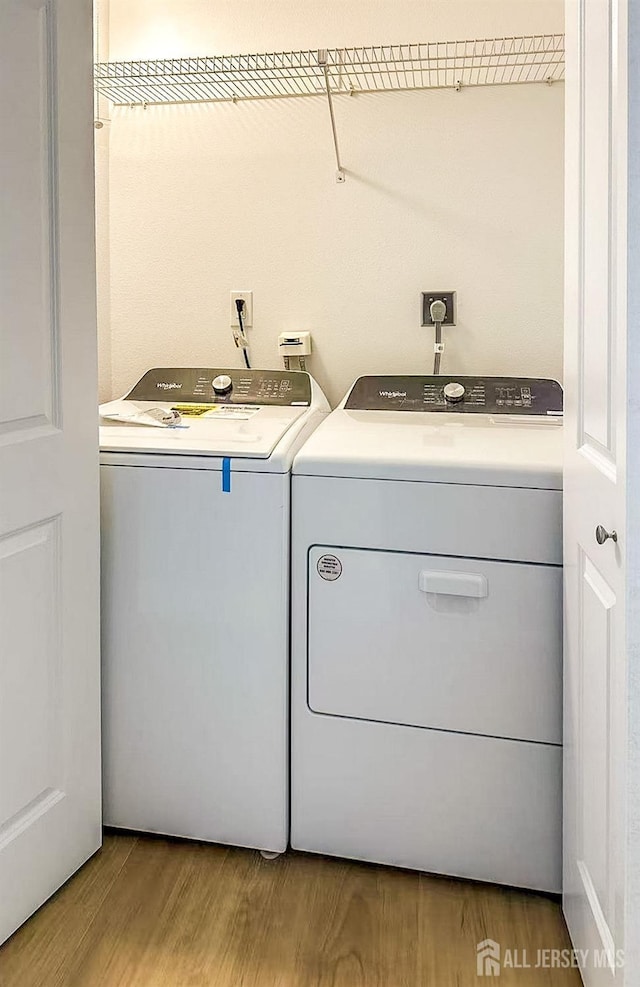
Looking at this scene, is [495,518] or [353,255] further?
[353,255]

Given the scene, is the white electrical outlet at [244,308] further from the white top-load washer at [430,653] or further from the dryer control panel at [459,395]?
the white top-load washer at [430,653]

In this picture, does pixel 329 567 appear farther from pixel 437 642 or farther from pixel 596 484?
pixel 596 484

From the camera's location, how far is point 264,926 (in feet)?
5.46

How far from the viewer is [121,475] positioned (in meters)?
1.87

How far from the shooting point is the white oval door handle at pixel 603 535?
119cm

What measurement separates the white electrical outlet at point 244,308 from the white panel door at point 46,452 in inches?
32.8

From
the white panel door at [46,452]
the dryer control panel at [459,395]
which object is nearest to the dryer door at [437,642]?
the white panel door at [46,452]

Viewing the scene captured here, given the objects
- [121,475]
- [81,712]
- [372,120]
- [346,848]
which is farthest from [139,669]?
[372,120]

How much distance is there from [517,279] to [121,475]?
4.03ft

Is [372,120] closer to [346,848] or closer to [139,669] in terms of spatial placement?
[139,669]

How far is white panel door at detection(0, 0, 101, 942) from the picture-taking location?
1.52 metres

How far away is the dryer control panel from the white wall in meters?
0.18

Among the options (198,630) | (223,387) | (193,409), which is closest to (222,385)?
(223,387)

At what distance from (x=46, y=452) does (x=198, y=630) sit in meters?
0.51
